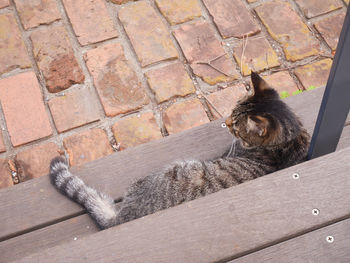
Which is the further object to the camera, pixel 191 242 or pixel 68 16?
pixel 68 16

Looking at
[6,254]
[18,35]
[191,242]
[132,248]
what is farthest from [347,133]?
[18,35]

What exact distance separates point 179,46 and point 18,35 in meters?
1.27

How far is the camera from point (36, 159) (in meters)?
2.41

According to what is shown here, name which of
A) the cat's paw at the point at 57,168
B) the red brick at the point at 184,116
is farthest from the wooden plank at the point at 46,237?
the red brick at the point at 184,116

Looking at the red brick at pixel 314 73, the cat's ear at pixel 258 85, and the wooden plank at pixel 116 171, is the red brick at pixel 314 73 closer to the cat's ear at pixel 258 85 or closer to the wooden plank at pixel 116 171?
the wooden plank at pixel 116 171

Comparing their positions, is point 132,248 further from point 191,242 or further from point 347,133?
point 347,133

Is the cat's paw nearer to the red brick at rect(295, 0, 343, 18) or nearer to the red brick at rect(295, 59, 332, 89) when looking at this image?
the red brick at rect(295, 59, 332, 89)

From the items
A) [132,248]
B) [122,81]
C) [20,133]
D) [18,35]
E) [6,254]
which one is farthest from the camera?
[18,35]

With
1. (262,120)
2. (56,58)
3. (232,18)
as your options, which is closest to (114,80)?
(56,58)

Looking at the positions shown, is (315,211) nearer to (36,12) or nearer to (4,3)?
(36,12)

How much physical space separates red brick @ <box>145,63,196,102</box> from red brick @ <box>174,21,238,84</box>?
11 centimetres

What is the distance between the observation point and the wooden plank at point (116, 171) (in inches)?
67.1

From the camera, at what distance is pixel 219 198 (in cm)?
120

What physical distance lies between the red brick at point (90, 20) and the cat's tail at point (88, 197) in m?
1.38
